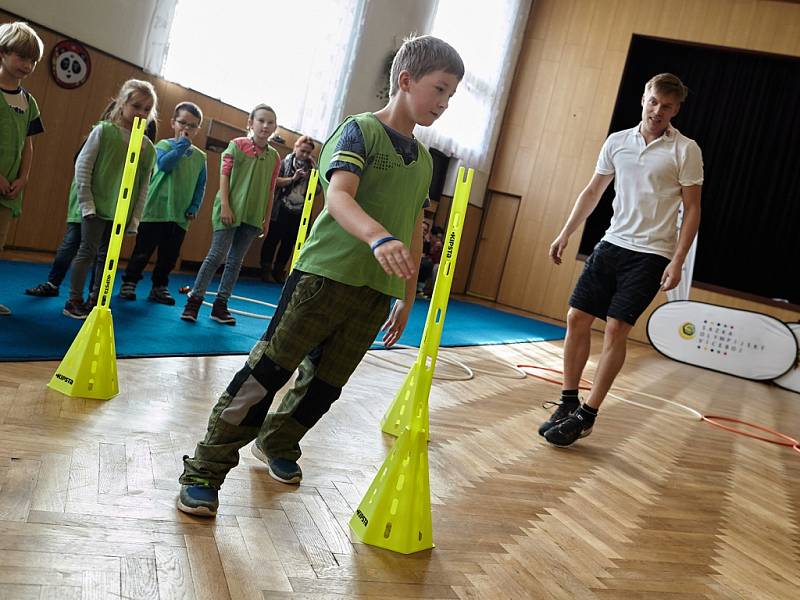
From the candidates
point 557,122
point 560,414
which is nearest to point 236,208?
point 560,414

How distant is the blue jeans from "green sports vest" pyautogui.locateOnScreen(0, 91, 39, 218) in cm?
107

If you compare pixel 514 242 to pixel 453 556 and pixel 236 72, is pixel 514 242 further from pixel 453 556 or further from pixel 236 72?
pixel 453 556

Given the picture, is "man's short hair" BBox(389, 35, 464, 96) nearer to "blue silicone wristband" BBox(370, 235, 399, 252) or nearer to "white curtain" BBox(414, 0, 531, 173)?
"blue silicone wristband" BBox(370, 235, 399, 252)

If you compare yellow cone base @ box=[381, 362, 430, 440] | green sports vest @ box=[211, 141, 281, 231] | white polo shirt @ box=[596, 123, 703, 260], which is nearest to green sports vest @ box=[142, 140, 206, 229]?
green sports vest @ box=[211, 141, 281, 231]

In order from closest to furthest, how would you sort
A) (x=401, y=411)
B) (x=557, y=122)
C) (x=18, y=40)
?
(x=401, y=411)
(x=18, y=40)
(x=557, y=122)

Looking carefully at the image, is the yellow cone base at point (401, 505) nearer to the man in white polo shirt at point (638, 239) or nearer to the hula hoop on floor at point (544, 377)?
the man in white polo shirt at point (638, 239)

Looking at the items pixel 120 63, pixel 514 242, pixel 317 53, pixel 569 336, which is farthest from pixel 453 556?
pixel 514 242

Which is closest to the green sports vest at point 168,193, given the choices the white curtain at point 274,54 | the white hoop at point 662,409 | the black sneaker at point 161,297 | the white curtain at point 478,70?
the black sneaker at point 161,297

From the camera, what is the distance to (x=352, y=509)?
1.92 metres

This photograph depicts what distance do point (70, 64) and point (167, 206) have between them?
5.11 feet

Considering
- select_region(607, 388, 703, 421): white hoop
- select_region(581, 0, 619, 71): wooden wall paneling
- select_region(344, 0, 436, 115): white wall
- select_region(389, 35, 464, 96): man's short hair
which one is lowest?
select_region(607, 388, 703, 421): white hoop

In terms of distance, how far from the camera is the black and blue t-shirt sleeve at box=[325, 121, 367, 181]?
1.62m

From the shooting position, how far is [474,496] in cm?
223

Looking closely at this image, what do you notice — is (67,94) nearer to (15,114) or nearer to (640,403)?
(15,114)
